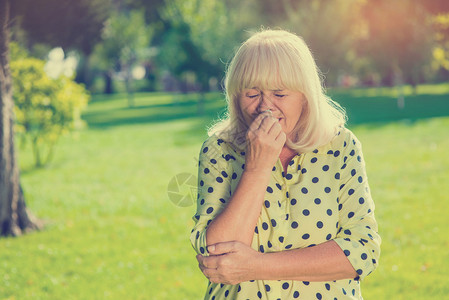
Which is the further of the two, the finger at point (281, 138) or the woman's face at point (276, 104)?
the woman's face at point (276, 104)

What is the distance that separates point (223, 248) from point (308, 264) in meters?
0.36

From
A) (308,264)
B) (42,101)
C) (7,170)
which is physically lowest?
(7,170)

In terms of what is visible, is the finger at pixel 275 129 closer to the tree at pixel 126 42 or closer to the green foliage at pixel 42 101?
the green foliage at pixel 42 101

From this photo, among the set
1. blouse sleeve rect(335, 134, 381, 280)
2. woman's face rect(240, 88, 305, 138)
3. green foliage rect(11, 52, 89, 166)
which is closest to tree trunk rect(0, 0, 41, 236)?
woman's face rect(240, 88, 305, 138)

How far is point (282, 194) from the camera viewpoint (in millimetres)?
2236

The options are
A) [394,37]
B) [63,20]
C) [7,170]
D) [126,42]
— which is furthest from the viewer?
[126,42]

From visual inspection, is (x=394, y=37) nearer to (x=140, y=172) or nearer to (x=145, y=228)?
(x=140, y=172)

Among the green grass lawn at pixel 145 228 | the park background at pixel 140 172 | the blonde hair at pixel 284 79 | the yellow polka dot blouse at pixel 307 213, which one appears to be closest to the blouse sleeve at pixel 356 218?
the yellow polka dot blouse at pixel 307 213

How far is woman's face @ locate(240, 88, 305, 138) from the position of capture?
2.22m

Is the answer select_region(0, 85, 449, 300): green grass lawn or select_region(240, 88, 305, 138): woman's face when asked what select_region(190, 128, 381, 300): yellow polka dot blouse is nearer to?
select_region(240, 88, 305, 138): woman's face

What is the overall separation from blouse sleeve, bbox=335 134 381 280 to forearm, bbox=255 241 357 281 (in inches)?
1.5

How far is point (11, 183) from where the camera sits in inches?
278

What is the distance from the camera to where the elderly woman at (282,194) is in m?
2.04

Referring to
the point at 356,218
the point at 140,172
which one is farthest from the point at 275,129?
the point at 140,172
